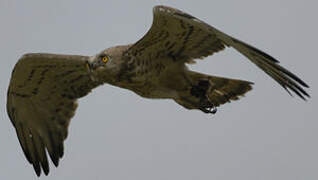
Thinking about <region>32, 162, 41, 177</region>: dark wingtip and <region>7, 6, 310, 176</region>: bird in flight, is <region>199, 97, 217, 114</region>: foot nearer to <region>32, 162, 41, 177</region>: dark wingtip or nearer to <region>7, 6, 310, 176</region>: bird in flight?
<region>7, 6, 310, 176</region>: bird in flight

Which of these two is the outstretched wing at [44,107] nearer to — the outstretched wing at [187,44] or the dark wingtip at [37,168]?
the dark wingtip at [37,168]

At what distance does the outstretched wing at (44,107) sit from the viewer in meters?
11.6

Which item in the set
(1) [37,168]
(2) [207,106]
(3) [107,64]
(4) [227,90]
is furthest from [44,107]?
(4) [227,90]

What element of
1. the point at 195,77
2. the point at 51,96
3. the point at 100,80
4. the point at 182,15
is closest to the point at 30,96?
the point at 51,96

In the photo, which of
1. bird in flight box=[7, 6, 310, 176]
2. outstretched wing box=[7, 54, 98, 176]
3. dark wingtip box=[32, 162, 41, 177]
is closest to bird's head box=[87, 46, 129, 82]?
bird in flight box=[7, 6, 310, 176]

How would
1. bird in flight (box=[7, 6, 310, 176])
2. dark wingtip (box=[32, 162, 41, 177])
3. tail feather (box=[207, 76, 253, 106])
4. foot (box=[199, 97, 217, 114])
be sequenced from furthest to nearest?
dark wingtip (box=[32, 162, 41, 177]) < tail feather (box=[207, 76, 253, 106]) < foot (box=[199, 97, 217, 114]) < bird in flight (box=[7, 6, 310, 176])

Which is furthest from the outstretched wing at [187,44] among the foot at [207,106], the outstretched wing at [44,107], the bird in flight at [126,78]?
the outstretched wing at [44,107]

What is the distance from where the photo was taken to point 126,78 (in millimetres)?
10172

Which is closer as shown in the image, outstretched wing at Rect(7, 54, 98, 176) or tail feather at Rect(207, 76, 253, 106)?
tail feather at Rect(207, 76, 253, 106)

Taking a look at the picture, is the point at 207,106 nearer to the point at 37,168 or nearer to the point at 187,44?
the point at 187,44

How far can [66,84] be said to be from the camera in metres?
11.8

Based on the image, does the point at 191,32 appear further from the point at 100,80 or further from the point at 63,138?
the point at 63,138

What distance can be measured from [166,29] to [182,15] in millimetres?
870

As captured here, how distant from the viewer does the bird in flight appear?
9.84 m
